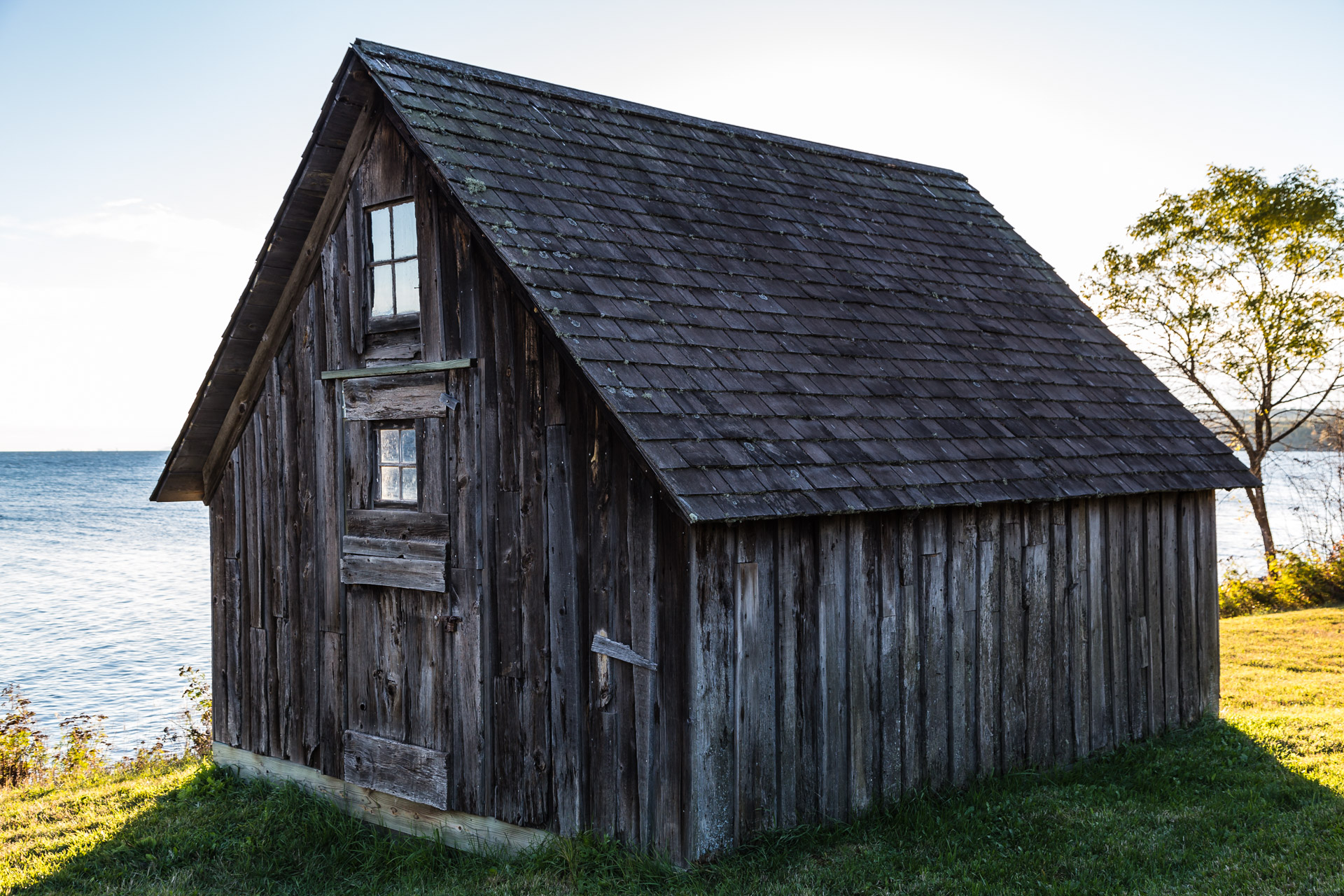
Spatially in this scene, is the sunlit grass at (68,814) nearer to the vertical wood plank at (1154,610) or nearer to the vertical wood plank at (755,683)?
the vertical wood plank at (755,683)

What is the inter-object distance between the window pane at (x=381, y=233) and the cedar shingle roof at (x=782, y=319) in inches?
34.4

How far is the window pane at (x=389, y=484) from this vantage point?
7875 millimetres

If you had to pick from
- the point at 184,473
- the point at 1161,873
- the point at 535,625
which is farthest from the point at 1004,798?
the point at 184,473

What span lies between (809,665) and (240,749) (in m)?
5.83

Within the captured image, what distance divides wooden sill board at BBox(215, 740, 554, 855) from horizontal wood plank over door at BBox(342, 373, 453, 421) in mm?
2934

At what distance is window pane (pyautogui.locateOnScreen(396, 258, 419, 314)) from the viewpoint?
765 cm

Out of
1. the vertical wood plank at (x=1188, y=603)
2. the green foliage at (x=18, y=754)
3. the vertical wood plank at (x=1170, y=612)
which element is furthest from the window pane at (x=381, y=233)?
the green foliage at (x=18, y=754)

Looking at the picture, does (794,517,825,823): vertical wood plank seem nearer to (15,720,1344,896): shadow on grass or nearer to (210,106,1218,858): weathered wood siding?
(210,106,1218,858): weathered wood siding

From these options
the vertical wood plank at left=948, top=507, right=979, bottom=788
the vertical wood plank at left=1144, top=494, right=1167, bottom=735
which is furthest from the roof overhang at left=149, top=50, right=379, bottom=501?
the vertical wood plank at left=1144, top=494, right=1167, bottom=735

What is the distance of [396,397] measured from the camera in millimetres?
7770

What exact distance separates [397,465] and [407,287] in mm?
1383

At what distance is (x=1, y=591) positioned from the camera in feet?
104

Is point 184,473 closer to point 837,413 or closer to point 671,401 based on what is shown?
point 671,401

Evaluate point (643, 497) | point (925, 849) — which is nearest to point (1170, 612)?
point (925, 849)
